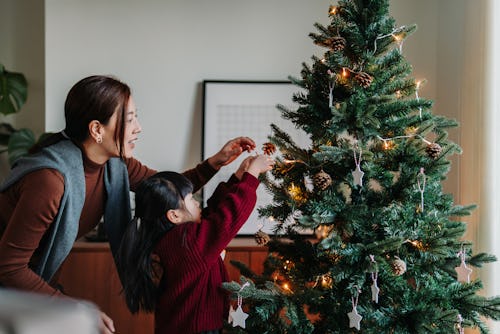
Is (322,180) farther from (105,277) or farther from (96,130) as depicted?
(105,277)

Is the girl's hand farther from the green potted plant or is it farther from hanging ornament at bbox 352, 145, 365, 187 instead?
the green potted plant

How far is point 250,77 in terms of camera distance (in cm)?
327

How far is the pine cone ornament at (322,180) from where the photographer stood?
63.2 inches

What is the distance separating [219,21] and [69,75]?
34.6 inches

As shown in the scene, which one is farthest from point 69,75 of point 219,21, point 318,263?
point 318,263

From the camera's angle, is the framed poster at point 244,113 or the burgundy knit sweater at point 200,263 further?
the framed poster at point 244,113

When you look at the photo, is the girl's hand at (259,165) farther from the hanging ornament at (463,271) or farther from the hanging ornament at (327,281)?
the hanging ornament at (463,271)

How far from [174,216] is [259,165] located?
31 centimetres

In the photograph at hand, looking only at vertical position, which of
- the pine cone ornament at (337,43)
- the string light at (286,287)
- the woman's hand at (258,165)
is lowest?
the string light at (286,287)

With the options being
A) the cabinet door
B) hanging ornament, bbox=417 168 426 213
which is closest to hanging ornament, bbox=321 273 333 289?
hanging ornament, bbox=417 168 426 213

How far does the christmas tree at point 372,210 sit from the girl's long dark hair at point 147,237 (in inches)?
11.6

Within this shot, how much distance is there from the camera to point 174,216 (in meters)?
1.81

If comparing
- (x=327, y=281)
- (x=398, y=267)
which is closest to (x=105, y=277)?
(x=327, y=281)

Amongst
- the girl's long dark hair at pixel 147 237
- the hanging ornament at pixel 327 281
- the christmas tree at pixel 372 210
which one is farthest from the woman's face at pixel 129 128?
the hanging ornament at pixel 327 281
